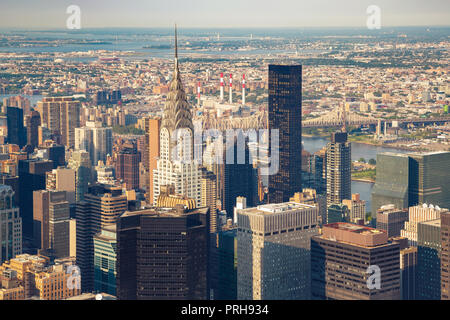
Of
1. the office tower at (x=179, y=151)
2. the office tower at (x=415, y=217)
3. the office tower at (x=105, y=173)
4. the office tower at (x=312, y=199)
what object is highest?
the office tower at (x=179, y=151)

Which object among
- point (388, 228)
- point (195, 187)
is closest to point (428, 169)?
point (388, 228)

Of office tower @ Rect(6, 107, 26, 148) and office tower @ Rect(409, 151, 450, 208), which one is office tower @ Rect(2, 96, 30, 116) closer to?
office tower @ Rect(6, 107, 26, 148)

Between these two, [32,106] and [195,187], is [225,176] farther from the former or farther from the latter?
[32,106]

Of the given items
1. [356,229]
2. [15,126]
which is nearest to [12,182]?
[15,126]

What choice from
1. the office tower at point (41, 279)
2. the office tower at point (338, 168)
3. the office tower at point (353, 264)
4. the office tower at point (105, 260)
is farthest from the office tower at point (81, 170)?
the office tower at point (353, 264)

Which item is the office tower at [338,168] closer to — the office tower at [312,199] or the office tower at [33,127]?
the office tower at [312,199]
